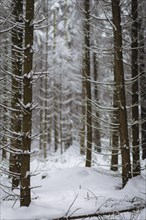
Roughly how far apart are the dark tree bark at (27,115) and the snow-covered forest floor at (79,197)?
8.9 inches

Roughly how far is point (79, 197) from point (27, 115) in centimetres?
280

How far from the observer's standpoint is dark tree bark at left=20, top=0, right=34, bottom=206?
5.55 m

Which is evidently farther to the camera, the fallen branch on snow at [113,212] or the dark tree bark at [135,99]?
the dark tree bark at [135,99]

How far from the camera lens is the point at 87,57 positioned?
11.3 m

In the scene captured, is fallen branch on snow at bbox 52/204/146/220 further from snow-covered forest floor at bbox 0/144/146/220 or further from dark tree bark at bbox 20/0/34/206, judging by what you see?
dark tree bark at bbox 20/0/34/206

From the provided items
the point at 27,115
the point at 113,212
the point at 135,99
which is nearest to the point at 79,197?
the point at 113,212

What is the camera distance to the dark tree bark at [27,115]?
18.2ft

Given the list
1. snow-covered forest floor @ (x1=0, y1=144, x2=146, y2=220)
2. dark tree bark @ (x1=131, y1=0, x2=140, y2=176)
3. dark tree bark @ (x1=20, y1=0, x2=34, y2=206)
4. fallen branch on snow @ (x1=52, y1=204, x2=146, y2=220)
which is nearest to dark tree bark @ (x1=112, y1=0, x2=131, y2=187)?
snow-covered forest floor @ (x1=0, y1=144, x2=146, y2=220)

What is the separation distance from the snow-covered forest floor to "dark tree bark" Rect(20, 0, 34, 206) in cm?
23

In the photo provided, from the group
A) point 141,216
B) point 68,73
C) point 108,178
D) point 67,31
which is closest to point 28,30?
point 141,216

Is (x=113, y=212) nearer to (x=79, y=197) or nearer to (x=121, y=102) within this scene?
(x=79, y=197)

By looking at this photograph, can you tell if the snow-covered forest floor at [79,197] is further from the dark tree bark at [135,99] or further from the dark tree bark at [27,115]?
the dark tree bark at [135,99]

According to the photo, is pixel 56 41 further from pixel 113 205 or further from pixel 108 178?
pixel 113 205

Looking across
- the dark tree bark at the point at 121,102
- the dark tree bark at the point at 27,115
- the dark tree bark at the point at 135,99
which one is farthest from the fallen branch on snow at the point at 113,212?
the dark tree bark at the point at 135,99
